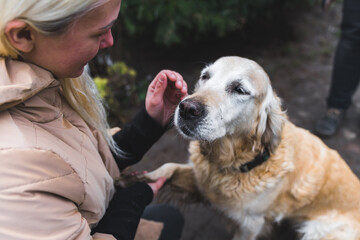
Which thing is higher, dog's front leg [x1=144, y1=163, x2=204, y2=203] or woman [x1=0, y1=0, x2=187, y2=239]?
woman [x1=0, y1=0, x2=187, y2=239]

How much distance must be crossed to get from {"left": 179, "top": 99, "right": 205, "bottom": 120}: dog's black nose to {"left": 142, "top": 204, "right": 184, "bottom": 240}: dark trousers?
69 centimetres

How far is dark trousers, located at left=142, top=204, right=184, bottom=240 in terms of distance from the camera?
1.86 metres

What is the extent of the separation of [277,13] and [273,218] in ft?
13.3

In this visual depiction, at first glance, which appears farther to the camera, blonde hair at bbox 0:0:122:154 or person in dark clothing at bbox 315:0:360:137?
person in dark clothing at bbox 315:0:360:137

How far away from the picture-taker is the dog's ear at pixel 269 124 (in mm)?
1868

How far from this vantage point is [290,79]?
168 inches

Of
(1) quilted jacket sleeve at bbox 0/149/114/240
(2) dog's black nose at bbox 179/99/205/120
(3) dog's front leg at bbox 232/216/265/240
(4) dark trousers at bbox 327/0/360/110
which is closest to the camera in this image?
(1) quilted jacket sleeve at bbox 0/149/114/240

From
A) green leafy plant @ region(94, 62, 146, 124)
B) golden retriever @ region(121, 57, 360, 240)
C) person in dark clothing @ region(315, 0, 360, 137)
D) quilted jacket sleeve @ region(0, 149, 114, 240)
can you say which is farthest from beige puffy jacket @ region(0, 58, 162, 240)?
person in dark clothing @ region(315, 0, 360, 137)

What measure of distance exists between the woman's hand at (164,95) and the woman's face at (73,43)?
0.56 meters

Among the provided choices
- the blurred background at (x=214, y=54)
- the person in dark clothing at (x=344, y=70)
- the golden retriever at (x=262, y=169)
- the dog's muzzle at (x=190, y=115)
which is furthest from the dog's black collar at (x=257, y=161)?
the person in dark clothing at (x=344, y=70)

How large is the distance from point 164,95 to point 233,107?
0.42m

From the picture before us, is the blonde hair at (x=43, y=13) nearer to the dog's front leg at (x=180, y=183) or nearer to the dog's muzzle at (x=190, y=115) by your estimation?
the dog's muzzle at (x=190, y=115)

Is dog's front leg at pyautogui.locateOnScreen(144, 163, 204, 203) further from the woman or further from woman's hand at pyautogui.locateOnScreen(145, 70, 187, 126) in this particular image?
the woman

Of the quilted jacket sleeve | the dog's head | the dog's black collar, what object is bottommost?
the dog's black collar
